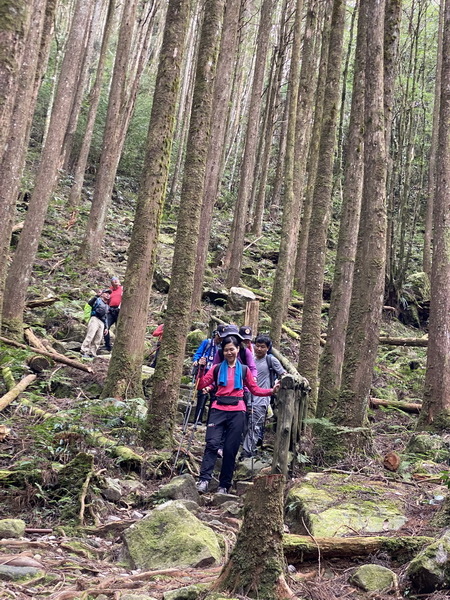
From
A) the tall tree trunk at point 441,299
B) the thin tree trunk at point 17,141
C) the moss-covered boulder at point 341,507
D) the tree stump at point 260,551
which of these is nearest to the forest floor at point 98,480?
the moss-covered boulder at point 341,507

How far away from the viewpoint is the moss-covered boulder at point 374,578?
11.5ft

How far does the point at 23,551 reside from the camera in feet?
13.2

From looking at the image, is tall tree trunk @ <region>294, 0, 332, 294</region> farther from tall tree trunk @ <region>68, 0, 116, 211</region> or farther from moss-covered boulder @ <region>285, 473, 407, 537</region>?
Answer: moss-covered boulder @ <region>285, 473, 407, 537</region>

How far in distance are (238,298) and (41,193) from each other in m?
5.65

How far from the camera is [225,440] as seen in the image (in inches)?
270

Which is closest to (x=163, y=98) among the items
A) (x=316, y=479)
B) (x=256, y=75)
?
(x=316, y=479)

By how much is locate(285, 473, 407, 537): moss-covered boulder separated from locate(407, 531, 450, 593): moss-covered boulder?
1091mm

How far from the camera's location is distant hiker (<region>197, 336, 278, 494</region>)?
6.78 m

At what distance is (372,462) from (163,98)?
576 cm

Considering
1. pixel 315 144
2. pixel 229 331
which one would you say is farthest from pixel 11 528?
pixel 315 144

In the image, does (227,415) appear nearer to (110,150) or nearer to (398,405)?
(398,405)

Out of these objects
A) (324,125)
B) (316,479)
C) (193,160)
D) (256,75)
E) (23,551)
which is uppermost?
(256,75)

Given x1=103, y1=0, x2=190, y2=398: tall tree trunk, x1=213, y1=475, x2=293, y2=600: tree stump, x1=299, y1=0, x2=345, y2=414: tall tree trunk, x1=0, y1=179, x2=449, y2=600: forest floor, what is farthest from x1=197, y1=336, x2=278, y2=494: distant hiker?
x1=213, y1=475, x2=293, y2=600: tree stump

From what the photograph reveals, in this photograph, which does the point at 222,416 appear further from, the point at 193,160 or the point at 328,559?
the point at 193,160
